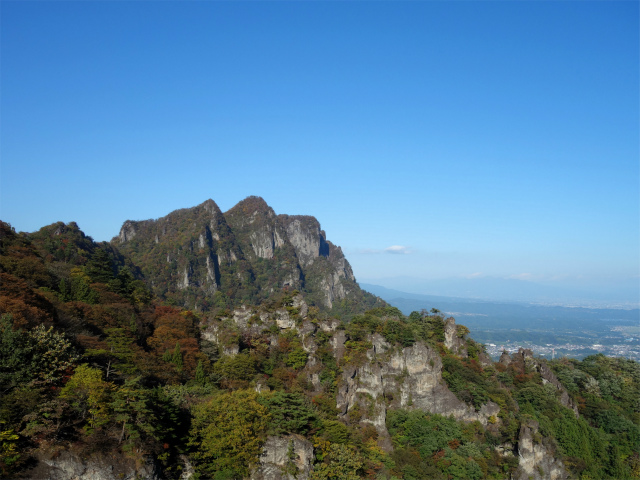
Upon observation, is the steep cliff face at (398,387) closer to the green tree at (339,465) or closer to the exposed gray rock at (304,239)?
the green tree at (339,465)

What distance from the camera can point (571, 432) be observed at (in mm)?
39219

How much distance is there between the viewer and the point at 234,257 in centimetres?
12231

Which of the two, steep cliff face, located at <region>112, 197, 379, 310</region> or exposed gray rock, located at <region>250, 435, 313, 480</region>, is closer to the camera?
exposed gray rock, located at <region>250, 435, 313, 480</region>

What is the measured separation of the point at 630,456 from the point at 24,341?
173 ft

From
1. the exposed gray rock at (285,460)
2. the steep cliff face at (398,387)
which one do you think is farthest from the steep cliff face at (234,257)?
the exposed gray rock at (285,460)

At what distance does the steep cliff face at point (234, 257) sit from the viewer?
105062 mm

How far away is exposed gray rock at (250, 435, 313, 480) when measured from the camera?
2384 cm

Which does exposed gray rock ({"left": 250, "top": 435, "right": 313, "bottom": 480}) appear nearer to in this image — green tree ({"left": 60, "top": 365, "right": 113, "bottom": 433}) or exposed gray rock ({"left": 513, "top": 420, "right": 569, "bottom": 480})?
green tree ({"left": 60, "top": 365, "right": 113, "bottom": 433})

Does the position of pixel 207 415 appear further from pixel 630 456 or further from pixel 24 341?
pixel 630 456

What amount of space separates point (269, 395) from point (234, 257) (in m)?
97.1

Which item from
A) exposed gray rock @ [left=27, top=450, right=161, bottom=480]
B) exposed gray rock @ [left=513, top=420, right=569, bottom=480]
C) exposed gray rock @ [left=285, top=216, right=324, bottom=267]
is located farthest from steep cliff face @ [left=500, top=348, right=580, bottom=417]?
exposed gray rock @ [left=285, top=216, right=324, bottom=267]

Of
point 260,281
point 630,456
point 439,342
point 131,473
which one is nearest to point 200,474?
point 131,473

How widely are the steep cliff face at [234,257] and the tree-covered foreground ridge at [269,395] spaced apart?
45586 millimetres

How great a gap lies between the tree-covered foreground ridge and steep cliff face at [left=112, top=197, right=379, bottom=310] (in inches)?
1795
